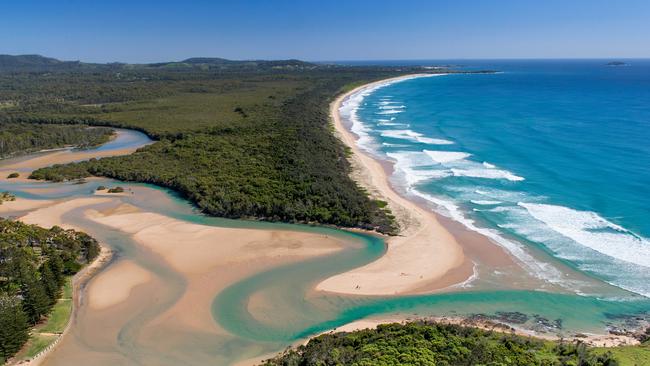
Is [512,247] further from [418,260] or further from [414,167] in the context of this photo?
[414,167]

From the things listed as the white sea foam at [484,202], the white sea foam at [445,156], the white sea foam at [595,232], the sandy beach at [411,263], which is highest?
the white sea foam at [445,156]

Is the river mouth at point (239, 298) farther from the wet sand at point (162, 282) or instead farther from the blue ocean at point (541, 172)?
the blue ocean at point (541, 172)

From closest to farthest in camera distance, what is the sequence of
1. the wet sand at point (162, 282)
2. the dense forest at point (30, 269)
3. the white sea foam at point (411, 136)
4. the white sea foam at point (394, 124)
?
1. the dense forest at point (30, 269)
2. the wet sand at point (162, 282)
3. the white sea foam at point (411, 136)
4. the white sea foam at point (394, 124)

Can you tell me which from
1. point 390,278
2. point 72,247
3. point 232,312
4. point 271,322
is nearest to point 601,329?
point 390,278

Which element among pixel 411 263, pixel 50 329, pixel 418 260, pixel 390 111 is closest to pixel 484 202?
pixel 418 260

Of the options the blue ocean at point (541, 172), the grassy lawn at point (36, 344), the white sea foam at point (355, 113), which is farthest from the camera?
the white sea foam at point (355, 113)

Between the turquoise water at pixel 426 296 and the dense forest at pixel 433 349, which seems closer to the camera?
the dense forest at pixel 433 349

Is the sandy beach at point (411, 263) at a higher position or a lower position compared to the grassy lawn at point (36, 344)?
higher

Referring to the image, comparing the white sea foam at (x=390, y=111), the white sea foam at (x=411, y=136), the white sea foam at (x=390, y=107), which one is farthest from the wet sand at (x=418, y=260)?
Result: the white sea foam at (x=390, y=107)
